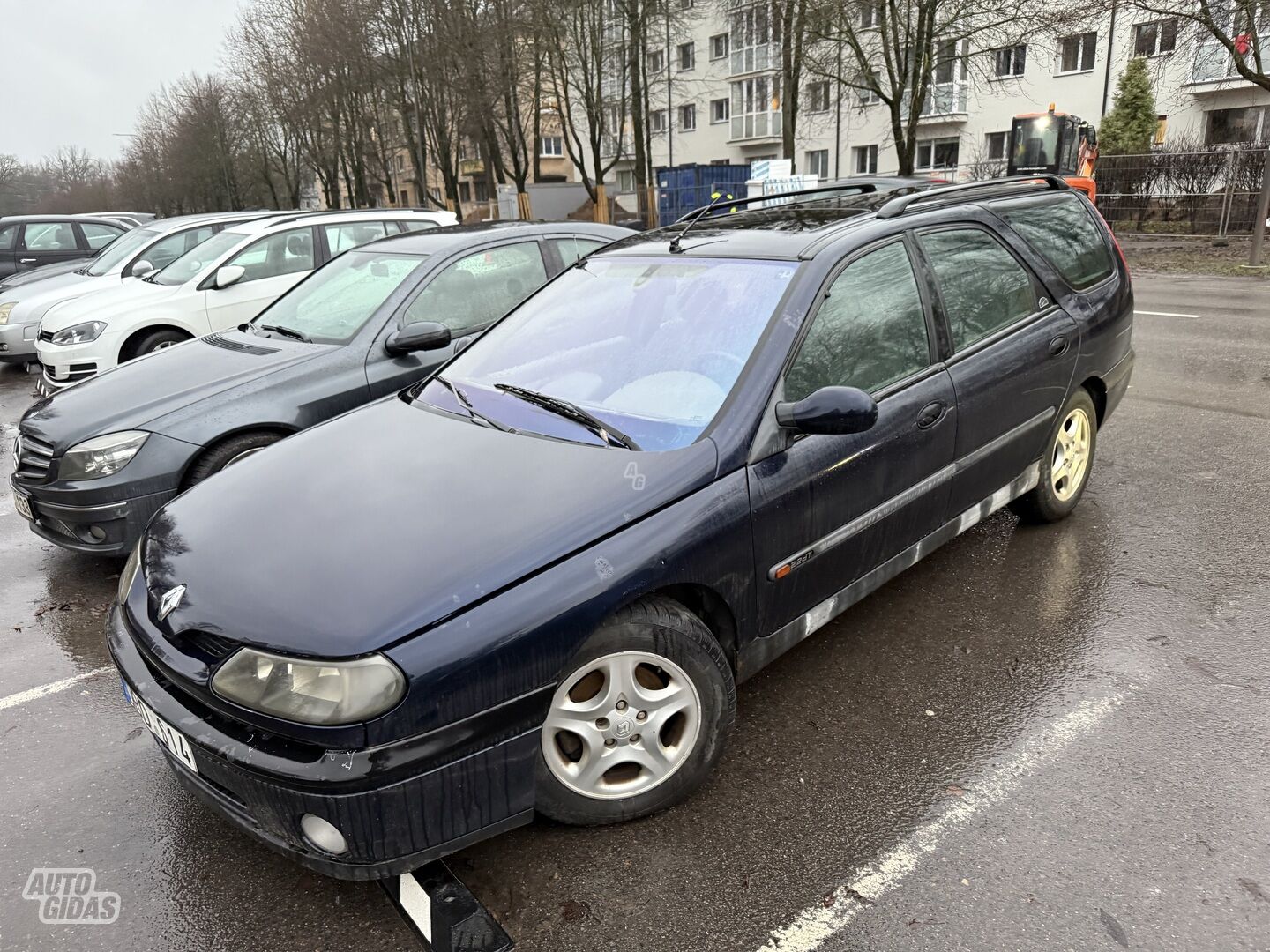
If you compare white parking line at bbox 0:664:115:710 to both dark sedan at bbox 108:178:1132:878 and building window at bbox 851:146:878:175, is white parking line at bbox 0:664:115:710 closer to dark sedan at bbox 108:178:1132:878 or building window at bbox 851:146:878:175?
dark sedan at bbox 108:178:1132:878

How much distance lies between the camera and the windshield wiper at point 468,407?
293 centimetres

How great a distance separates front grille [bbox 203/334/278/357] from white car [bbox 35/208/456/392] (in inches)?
108

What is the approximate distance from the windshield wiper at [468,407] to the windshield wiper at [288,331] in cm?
192

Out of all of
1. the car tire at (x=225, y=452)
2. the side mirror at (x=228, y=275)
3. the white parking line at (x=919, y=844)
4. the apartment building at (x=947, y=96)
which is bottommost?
the white parking line at (x=919, y=844)

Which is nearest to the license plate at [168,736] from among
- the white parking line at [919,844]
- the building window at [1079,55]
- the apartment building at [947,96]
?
the white parking line at [919,844]

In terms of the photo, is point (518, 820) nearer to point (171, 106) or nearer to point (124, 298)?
point (124, 298)

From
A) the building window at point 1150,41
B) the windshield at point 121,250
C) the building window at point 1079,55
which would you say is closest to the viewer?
the windshield at point 121,250

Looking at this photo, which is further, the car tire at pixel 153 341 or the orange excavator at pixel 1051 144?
the orange excavator at pixel 1051 144

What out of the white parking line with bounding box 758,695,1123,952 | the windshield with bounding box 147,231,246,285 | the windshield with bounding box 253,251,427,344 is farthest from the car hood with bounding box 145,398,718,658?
the windshield with bounding box 147,231,246,285

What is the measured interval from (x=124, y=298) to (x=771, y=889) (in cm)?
837

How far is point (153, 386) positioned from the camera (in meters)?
4.62

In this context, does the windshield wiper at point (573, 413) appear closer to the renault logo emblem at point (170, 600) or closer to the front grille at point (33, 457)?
the renault logo emblem at point (170, 600)

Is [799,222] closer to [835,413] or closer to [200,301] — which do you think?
[835,413]

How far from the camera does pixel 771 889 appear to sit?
2.31m
